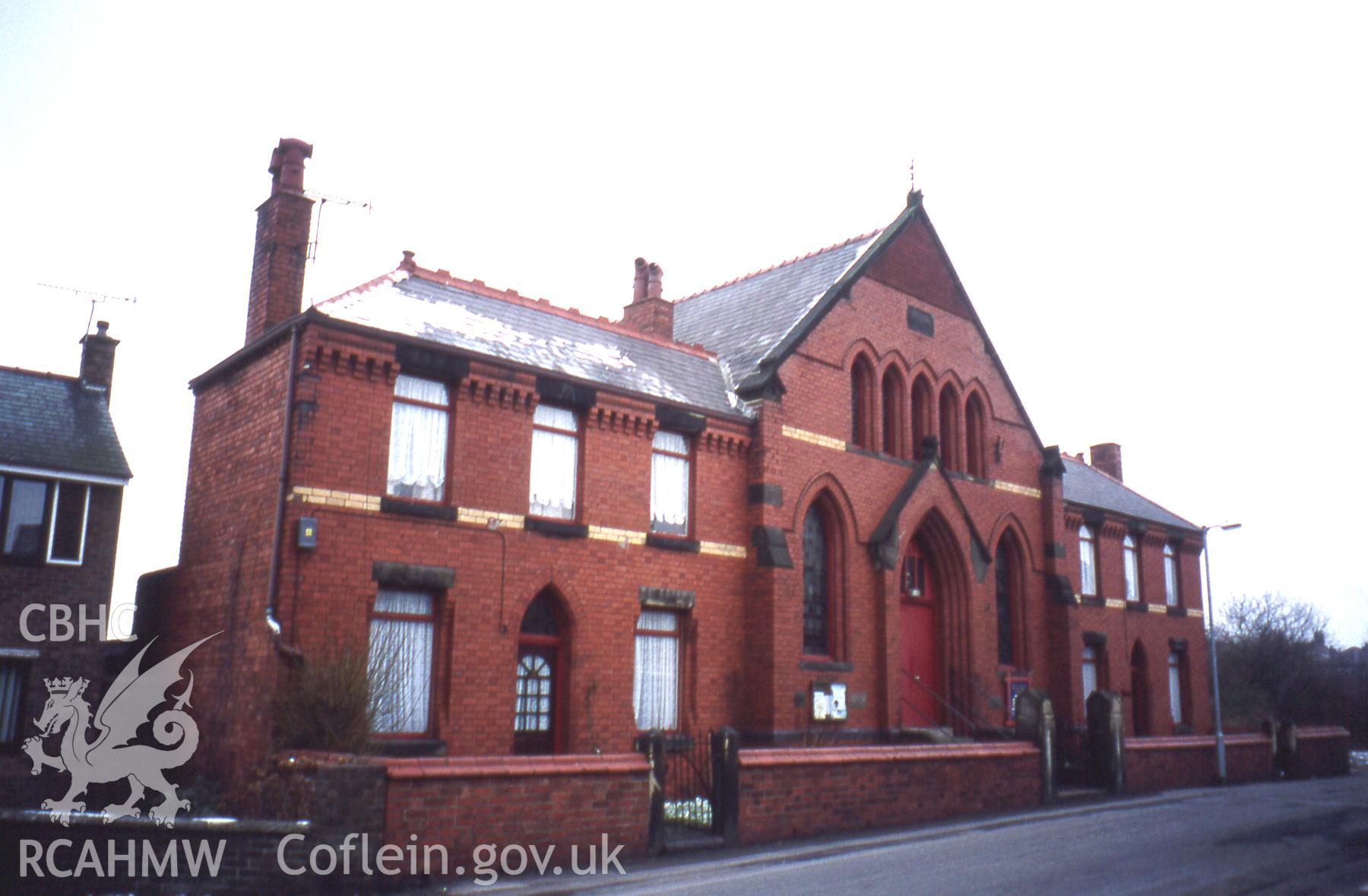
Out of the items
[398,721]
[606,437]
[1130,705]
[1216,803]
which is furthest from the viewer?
[1130,705]

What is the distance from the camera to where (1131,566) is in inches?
1265

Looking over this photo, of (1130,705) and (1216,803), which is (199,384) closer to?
(1216,803)

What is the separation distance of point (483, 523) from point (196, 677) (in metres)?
5.04

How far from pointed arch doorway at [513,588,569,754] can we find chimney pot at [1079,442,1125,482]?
86.3 ft

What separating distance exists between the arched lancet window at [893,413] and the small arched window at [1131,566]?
11324mm

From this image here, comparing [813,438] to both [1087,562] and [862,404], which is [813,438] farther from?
[1087,562]

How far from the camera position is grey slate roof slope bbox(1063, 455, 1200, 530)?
103ft

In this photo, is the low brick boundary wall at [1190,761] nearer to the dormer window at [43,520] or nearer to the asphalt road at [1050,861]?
the asphalt road at [1050,861]

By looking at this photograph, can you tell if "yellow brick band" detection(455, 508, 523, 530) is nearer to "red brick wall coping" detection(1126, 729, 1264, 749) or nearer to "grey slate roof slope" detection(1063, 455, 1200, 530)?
"red brick wall coping" detection(1126, 729, 1264, 749)

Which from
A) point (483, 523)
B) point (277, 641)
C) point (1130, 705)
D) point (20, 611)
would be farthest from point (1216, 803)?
point (20, 611)

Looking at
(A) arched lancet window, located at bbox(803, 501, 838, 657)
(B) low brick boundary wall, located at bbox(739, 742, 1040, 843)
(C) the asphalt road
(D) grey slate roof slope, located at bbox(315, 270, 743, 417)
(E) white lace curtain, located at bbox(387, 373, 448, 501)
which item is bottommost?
(C) the asphalt road

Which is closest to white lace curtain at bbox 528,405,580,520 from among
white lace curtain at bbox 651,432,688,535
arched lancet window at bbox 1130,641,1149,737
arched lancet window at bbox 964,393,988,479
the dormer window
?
white lace curtain at bbox 651,432,688,535

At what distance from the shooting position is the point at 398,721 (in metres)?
15.7

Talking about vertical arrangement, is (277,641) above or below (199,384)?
below
